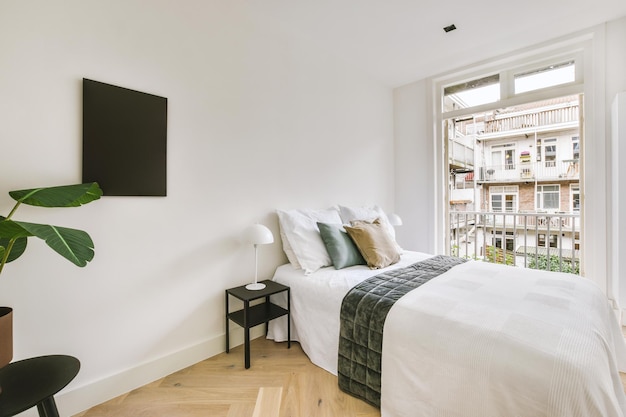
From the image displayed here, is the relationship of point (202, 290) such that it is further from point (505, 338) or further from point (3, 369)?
point (505, 338)

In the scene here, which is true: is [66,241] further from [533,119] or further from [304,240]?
[533,119]

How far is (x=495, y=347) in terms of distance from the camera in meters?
1.19

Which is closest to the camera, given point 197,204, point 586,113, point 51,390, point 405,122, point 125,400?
point 51,390

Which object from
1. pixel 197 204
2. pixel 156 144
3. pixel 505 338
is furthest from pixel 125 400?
pixel 505 338

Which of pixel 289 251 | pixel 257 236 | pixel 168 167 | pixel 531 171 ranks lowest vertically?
pixel 289 251

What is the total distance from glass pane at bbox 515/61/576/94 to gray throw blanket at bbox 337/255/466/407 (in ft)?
8.76

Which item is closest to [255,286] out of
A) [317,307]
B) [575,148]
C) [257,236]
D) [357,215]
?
[257,236]

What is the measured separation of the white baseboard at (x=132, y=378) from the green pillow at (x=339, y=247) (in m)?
0.95

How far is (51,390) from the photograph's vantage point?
998mm

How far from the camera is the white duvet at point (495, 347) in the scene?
1.04 metres

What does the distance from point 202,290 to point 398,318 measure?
1.34m

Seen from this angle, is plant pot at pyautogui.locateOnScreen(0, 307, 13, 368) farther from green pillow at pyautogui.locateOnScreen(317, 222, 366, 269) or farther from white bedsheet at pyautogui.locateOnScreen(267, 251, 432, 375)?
green pillow at pyautogui.locateOnScreen(317, 222, 366, 269)

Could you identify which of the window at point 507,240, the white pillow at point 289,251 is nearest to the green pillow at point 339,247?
the white pillow at point 289,251

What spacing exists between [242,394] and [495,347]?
135 centimetres
